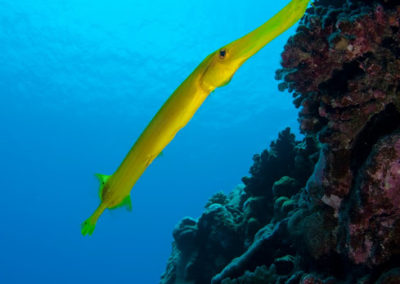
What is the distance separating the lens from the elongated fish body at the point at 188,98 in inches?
60.4

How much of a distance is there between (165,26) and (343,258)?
5492cm

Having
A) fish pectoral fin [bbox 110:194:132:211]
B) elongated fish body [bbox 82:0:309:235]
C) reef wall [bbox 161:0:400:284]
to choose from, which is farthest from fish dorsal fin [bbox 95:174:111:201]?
reef wall [bbox 161:0:400:284]

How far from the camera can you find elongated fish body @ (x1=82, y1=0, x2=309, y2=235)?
1.53 meters

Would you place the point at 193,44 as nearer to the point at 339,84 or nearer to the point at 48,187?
the point at 339,84

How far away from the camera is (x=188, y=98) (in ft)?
5.96

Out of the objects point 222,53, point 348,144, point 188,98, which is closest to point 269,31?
point 222,53

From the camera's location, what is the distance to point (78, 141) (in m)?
94.2

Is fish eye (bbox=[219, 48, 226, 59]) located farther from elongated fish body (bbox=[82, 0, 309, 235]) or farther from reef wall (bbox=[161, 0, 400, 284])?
reef wall (bbox=[161, 0, 400, 284])

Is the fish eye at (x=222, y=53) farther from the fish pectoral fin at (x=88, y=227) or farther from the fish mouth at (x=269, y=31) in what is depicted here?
the fish pectoral fin at (x=88, y=227)

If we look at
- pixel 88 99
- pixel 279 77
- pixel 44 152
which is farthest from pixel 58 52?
pixel 279 77

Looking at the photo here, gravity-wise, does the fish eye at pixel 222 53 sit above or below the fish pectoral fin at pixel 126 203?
above

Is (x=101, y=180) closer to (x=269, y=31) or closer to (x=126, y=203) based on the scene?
(x=126, y=203)

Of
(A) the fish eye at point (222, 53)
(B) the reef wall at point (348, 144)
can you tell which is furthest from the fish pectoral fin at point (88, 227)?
(B) the reef wall at point (348, 144)

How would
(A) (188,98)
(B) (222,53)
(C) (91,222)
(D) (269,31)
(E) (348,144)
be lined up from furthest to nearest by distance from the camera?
(E) (348,144), (C) (91,222), (A) (188,98), (B) (222,53), (D) (269,31)
